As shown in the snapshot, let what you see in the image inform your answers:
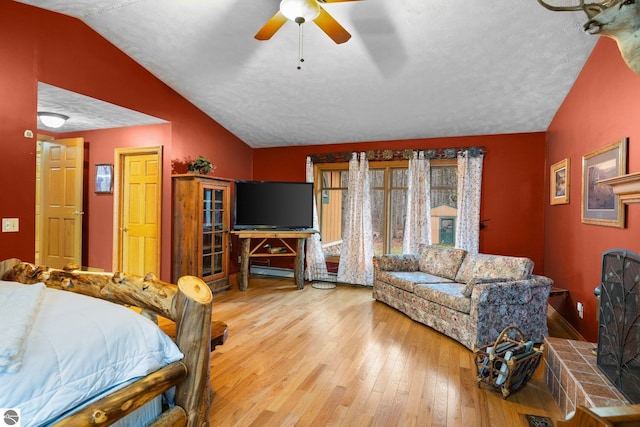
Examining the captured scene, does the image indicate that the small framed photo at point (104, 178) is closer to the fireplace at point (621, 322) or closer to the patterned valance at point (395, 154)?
the patterned valance at point (395, 154)

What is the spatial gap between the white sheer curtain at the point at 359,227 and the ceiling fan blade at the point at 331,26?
2918 millimetres

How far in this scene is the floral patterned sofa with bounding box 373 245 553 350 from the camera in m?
3.04

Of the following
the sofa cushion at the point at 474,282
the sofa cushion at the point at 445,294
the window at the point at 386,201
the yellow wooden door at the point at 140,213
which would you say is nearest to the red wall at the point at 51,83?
the yellow wooden door at the point at 140,213

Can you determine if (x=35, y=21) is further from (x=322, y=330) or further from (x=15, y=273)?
(x=322, y=330)

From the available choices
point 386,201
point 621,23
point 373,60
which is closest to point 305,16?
point 373,60

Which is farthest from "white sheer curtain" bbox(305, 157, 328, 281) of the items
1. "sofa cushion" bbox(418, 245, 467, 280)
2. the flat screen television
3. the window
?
"sofa cushion" bbox(418, 245, 467, 280)

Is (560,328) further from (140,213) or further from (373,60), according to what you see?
(140,213)

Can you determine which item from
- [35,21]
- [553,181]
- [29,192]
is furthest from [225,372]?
[553,181]

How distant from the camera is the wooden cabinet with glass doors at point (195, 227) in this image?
15.0ft

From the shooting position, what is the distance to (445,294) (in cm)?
345

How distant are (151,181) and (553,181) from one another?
209 inches

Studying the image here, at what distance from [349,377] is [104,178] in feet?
14.7

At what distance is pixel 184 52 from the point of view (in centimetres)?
378

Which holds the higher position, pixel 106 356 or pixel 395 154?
pixel 395 154
